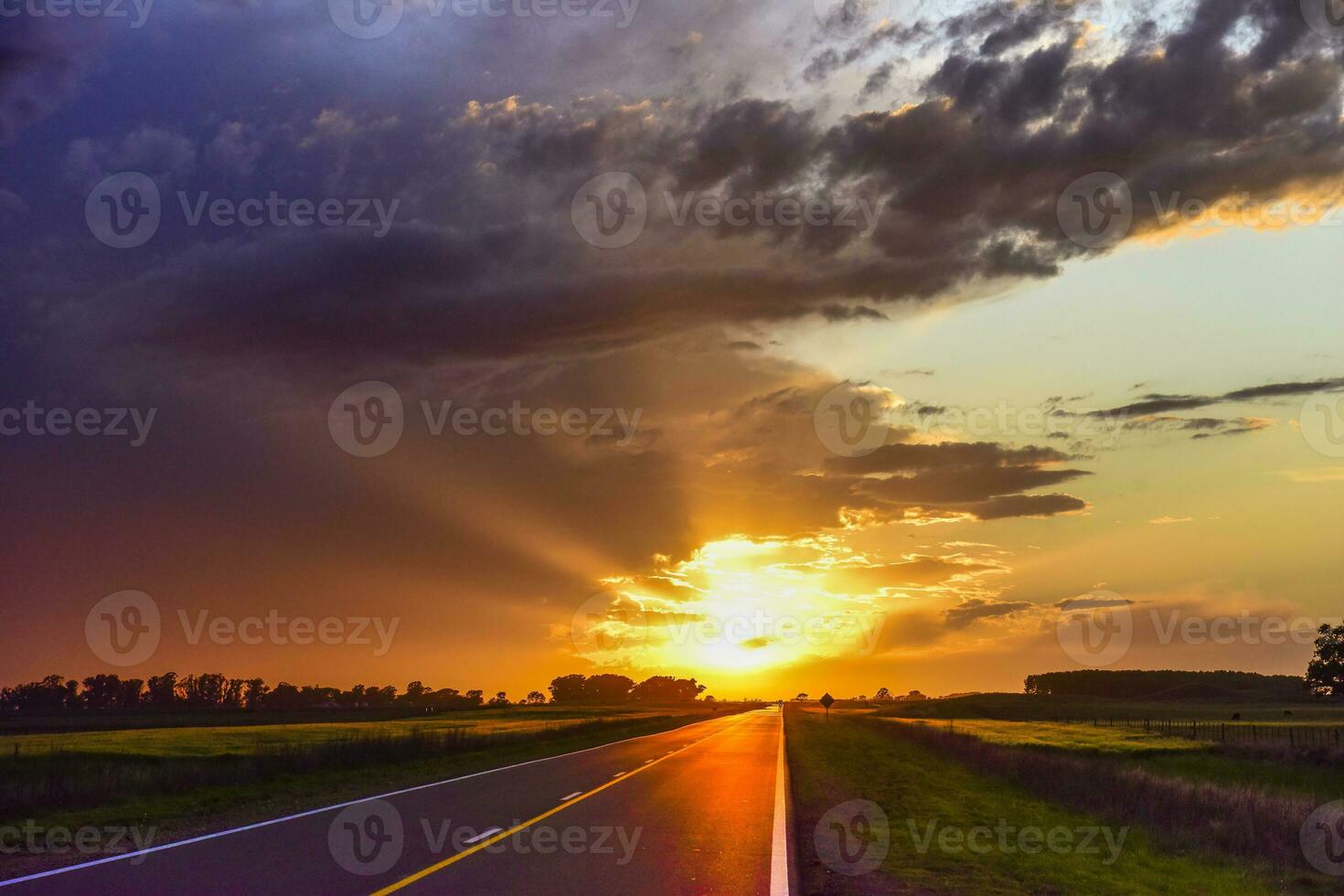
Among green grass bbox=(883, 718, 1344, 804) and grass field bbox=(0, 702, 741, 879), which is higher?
grass field bbox=(0, 702, 741, 879)

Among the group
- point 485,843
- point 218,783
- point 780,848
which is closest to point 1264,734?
point 780,848

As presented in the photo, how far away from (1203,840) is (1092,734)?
64.3 metres

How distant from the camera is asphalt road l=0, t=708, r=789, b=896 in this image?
37.6ft

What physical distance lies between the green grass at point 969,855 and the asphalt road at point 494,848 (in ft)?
4.19

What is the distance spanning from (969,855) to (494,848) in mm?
7103

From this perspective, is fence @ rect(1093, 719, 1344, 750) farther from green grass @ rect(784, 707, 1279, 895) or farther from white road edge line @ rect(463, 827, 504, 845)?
white road edge line @ rect(463, 827, 504, 845)

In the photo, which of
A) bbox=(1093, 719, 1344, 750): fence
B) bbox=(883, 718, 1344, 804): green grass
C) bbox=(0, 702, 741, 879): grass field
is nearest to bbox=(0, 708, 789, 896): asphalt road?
bbox=(0, 702, 741, 879): grass field

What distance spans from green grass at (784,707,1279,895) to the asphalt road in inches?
50.2

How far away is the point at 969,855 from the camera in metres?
15.5

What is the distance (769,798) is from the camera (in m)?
22.8

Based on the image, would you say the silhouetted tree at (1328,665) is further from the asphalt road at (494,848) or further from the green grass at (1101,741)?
the asphalt road at (494,848)

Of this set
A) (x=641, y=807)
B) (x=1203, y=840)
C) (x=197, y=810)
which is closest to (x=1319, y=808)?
(x=1203, y=840)

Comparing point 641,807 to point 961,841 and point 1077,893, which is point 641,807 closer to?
point 961,841

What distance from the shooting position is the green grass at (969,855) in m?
13.1
